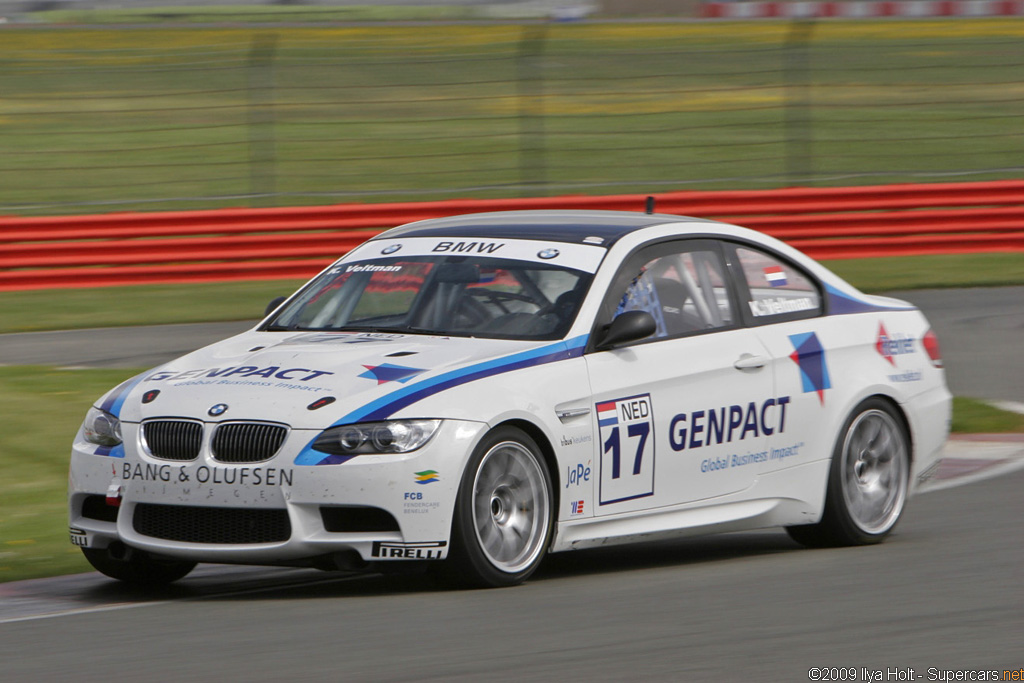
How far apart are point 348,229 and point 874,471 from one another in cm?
1327

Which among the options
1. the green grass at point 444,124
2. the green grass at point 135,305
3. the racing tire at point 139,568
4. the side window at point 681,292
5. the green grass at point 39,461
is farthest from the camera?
the green grass at point 444,124

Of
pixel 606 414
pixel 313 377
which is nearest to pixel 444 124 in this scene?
pixel 606 414

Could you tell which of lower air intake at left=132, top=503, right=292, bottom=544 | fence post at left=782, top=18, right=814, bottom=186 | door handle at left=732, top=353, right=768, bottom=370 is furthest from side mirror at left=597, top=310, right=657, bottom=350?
fence post at left=782, top=18, right=814, bottom=186

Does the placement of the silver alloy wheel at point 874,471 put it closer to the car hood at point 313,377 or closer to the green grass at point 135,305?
the car hood at point 313,377

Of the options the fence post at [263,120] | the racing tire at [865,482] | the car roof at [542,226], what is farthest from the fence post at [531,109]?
the racing tire at [865,482]

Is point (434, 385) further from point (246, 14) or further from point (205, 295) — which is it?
point (246, 14)

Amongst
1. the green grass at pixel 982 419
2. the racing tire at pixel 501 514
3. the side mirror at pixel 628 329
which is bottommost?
the green grass at pixel 982 419

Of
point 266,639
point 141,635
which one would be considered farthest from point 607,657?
point 141,635

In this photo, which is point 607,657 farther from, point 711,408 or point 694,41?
point 694,41

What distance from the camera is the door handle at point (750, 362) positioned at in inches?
301

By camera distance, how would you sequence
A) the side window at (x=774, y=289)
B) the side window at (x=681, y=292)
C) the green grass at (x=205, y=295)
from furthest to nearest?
the green grass at (x=205, y=295) < the side window at (x=774, y=289) < the side window at (x=681, y=292)

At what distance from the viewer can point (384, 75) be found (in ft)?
79.6

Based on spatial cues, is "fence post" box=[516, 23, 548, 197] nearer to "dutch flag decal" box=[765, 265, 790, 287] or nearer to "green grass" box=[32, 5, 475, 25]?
"dutch flag decal" box=[765, 265, 790, 287]

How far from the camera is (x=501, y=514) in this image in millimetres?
6672
